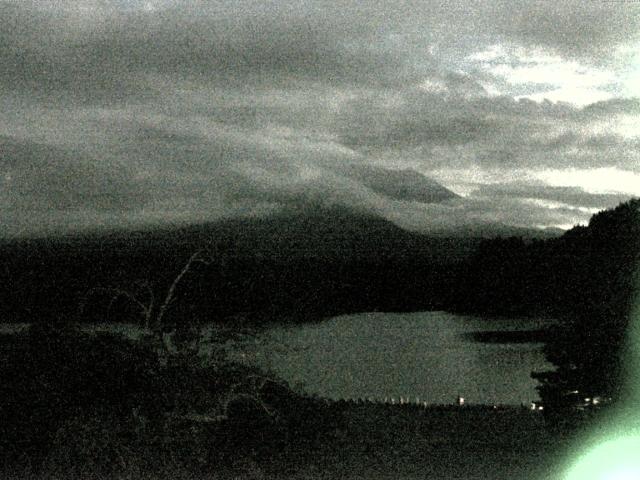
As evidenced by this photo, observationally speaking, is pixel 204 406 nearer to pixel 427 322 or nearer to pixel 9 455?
pixel 9 455

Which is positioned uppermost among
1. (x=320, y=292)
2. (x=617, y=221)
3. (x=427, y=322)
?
(x=617, y=221)

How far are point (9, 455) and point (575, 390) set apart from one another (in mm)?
5920

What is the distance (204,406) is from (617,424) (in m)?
4.12

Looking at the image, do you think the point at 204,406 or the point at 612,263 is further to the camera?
the point at 204,406

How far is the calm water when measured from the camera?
58.9ft

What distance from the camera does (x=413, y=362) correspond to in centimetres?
2553

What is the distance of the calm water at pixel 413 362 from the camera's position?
17953mm

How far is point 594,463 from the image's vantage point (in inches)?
259

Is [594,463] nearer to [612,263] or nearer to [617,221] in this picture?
[612,263]

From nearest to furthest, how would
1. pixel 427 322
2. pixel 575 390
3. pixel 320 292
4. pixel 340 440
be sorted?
pixel 575 390 < pixel 340 440 < pixel 320 292 < pixel 427 322

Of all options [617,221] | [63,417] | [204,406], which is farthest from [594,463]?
[63,417]

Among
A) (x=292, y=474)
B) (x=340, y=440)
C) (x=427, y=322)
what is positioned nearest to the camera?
(x=292, y=474)

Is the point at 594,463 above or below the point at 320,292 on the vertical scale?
below

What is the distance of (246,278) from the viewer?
30.4 feet
